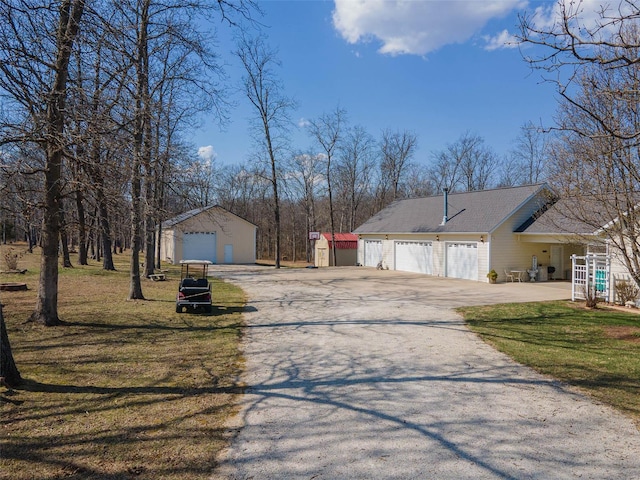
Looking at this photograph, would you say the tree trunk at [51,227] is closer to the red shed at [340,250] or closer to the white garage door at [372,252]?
the white garage door at [372,252]

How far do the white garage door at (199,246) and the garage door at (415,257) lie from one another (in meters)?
14.6

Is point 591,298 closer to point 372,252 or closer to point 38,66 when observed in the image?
point 38,66

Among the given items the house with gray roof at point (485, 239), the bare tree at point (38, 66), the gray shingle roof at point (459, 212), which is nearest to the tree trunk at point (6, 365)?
the bare tree at point (38, 66)

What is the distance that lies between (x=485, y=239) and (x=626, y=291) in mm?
7644

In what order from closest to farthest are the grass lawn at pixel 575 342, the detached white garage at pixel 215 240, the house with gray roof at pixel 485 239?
the grass lawn at pixel 575 342
the house with gray roof at pixel 485 239
the detached white garage at pixel 215 240

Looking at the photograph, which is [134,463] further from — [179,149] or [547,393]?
[179,149]

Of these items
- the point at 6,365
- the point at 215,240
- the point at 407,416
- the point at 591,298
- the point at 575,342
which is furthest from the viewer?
the point at 215,240

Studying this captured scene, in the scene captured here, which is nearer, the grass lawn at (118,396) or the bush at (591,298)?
the grass lawn at (118,396)

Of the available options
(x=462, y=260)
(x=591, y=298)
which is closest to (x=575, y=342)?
(x=591, y=298)

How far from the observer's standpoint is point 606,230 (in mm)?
9047

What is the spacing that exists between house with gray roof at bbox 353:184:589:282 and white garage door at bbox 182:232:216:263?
563 inches

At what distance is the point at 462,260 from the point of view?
2200 cm

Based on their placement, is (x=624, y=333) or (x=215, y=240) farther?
(x=215, y=240)

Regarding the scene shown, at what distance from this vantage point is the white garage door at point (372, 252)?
29.7 metres
